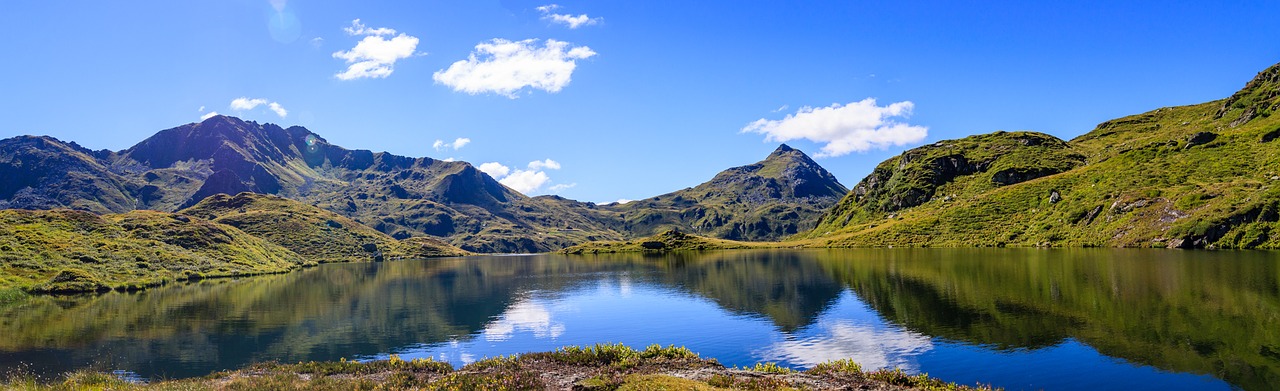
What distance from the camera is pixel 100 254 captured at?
14450 centimetres

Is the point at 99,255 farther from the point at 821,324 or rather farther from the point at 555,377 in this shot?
the point at 821,324

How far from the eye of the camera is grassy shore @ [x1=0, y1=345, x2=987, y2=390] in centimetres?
3041

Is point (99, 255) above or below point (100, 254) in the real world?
below

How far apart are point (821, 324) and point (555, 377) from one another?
3429 cm

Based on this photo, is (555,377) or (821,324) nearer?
(555,377)

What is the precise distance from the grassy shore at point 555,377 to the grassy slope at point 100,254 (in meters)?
109

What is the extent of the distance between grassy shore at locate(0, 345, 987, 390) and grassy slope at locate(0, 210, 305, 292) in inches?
4273

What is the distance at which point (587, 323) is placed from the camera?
2776 inches

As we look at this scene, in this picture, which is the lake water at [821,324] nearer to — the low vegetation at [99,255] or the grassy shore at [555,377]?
the grassy shore at [555,377]

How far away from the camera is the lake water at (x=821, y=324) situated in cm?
3828

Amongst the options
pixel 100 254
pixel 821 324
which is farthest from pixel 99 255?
pixel 821 324

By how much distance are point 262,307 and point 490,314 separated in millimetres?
41295

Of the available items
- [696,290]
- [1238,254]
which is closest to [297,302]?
[696,290]

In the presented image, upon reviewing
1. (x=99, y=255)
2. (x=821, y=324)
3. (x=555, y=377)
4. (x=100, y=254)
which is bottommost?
(x=821, y=324)
